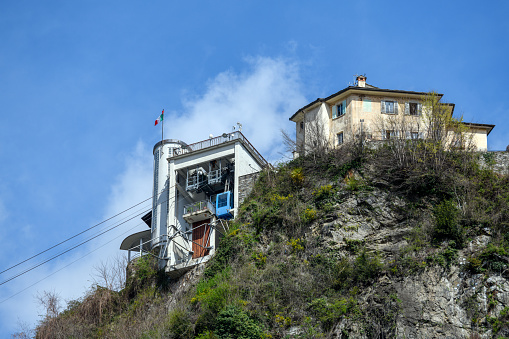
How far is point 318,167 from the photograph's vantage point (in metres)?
43.9

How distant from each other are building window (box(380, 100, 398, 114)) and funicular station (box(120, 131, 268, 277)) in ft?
27.2

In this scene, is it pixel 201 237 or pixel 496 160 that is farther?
pixel 201 237

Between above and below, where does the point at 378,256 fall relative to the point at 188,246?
below

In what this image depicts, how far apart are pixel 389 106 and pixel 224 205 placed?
1154cm

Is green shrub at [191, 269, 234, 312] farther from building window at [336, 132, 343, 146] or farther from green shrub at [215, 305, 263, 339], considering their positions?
building window at [336, 132, 343, 146]

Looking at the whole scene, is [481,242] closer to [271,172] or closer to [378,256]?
[378,256]

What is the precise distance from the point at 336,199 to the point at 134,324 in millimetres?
12734

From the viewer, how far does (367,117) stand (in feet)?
155

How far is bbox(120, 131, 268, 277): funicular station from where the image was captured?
4659 centimetres

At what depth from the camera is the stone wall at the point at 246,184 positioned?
46469 mm

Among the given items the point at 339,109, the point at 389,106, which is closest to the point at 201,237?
the point at 339,109

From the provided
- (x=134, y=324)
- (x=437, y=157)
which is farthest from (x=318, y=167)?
(x=134, y=324)

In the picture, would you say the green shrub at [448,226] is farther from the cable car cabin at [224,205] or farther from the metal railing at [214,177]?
the metal railing at [214,177]

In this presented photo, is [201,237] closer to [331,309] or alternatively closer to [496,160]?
[331,309]
